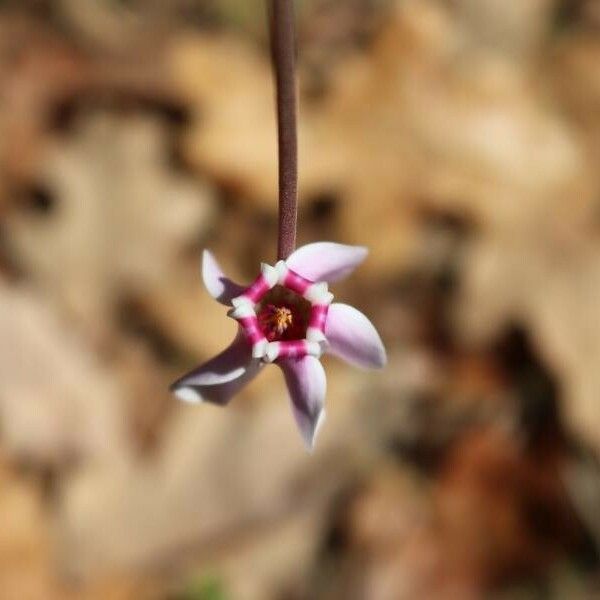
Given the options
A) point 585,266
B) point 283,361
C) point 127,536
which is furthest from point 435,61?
point 283,361

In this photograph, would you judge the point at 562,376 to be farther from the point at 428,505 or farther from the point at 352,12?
the point at 352,12

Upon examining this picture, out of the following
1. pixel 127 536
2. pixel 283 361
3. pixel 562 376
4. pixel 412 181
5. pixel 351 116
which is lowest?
pixel 127 536

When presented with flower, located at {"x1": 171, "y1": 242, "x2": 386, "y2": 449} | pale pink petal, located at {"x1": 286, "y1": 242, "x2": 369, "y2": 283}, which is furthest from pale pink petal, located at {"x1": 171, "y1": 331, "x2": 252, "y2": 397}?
pale pink petal, located at {"x1": 286, "y1": 242, "x2": 369, "y2": 283}

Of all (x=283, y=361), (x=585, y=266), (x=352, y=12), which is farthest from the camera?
(x=352, y=12)

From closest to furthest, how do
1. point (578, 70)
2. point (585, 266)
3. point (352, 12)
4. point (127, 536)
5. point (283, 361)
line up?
point (283, 361)
point (127, 536)
point (585, 266)
point (578, 70)
point (352, 12)

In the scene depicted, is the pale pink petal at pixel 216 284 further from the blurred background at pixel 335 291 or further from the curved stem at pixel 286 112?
the blurred background at pixel 335 291

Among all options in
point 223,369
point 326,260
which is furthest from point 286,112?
point 223,369
